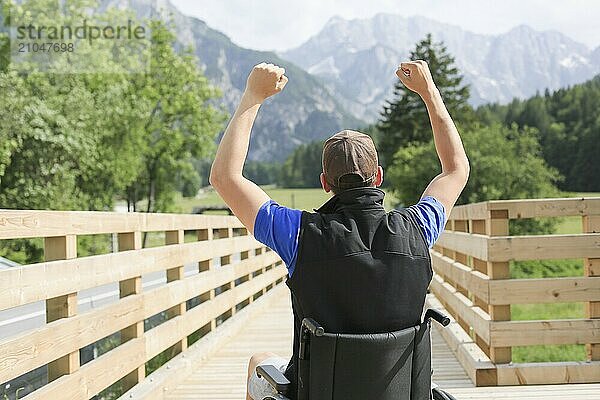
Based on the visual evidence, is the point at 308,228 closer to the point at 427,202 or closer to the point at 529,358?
the point at 427,202

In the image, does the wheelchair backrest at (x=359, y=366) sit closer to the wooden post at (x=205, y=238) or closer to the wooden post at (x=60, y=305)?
the wooden post at (x=60, y=305)

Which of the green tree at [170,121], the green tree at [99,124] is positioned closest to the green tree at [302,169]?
the green tree at [99,124]

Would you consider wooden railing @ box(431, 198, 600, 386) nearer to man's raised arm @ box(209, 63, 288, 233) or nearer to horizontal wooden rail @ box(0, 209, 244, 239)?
horizontal wooden rail @ box(0, 209, 244, 239)

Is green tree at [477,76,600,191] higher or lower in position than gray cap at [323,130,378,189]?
higher

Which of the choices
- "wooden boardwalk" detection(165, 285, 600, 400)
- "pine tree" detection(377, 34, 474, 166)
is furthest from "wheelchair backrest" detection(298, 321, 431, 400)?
"pine tree" detection(377, 34, 474, 166)

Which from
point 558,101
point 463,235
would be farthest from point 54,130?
point 558,101

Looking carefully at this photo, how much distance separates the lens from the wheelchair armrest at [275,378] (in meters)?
2.80

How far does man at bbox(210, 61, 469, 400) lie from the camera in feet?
8.45

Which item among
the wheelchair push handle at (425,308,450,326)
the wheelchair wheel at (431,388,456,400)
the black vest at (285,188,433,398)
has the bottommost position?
the wheelchair wheel at (431,388,456,400)

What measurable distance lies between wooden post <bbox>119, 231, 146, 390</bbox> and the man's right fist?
242cm

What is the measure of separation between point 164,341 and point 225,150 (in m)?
3.24

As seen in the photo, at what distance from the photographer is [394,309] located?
262cm

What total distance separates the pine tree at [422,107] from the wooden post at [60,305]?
2089 inches

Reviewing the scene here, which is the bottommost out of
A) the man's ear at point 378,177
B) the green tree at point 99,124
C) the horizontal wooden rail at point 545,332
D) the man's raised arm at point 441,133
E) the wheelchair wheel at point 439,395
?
the horizontal wooden rail at point 545,332
